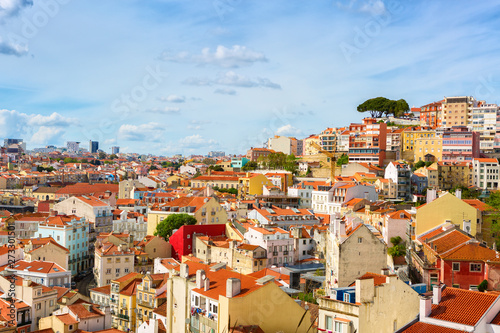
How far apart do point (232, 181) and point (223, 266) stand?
59.8m

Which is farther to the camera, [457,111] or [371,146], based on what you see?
[457,111]

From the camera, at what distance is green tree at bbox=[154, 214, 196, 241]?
5206cm

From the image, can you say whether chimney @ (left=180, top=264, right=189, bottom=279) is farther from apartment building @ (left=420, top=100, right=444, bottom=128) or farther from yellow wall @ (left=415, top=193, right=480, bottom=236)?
apartment building @ (left=420, top=100, right=444, bottom=128)

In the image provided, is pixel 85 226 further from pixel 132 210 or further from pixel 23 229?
pixel 132 210

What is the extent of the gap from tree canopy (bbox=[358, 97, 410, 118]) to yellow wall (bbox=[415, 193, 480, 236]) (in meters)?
72.8

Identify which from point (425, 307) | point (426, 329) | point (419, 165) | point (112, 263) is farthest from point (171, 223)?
point (419, 165)

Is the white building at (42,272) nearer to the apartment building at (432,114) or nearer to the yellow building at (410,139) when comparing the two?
the yellow building at (410,139)

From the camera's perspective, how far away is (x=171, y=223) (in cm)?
5225

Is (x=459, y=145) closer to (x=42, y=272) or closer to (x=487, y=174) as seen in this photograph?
(x=487, y=174)

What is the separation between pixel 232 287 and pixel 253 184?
58.7m

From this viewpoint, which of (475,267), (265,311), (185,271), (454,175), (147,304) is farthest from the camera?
(454,175)

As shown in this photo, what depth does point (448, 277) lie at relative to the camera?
88.4 feet

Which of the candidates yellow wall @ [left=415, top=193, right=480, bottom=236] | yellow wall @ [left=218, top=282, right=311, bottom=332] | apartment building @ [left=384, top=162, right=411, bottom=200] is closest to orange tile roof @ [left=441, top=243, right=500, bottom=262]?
yellow wall @ [left=415, top=193, right=480, bottom=236]

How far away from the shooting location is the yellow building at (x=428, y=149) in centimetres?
7944
